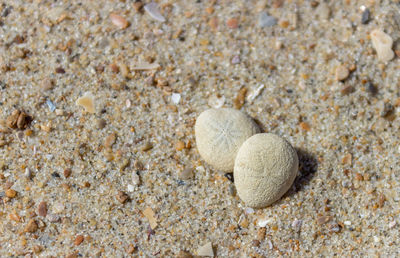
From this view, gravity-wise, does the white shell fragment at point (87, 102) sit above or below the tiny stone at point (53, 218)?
above

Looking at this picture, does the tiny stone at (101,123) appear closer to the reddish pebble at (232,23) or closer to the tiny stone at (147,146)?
the tiny stone at (147,146)

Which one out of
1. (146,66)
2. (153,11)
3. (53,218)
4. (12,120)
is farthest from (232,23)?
(53,218)

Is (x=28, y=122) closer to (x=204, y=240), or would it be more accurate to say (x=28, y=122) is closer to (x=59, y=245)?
(x=59, y=245)

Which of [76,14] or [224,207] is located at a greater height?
[76,14]

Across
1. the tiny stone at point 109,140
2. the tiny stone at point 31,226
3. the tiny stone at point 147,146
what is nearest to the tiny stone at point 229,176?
the tiny stone at point 147,146

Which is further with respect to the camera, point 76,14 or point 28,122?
point 76,14

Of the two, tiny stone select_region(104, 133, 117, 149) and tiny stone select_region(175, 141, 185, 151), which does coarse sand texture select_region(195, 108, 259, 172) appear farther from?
tiny stone select_region(104, 133, 117, 149)

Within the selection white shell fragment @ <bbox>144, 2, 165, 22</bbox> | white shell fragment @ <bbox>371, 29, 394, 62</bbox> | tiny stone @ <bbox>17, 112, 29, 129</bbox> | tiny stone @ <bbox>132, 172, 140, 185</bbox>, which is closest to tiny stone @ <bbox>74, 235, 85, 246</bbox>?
tiny stone @ <bbox>132, 172, 140, 185</bbox>

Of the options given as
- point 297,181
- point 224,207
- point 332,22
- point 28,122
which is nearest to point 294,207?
point 297,181
